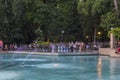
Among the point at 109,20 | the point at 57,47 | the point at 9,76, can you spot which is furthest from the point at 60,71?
the point at 109,20

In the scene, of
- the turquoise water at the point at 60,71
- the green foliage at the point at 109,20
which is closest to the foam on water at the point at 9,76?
the turquoise water at the point at 60,71

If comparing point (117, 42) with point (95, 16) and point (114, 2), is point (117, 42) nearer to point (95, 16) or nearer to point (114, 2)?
point (114, 2)

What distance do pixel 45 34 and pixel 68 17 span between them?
17.9 ft

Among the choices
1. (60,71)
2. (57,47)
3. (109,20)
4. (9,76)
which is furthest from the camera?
(109,20)

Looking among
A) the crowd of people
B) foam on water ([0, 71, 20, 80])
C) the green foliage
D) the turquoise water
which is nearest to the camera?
foam on water ([0, 71, 20, 80])

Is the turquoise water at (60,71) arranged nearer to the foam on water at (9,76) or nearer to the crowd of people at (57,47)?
the foam on water at (9,76)

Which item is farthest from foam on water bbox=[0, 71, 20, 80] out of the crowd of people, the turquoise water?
the crowd of people

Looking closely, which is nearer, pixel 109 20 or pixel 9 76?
pixel 9 76

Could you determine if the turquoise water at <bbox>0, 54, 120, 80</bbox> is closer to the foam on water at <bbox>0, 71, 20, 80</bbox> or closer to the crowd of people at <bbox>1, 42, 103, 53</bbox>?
the foam on water at <bbox>0, 71, 20, 80</bbox>

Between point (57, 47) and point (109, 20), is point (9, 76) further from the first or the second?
point (109, 20)

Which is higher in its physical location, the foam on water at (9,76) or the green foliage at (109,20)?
the green foliage at (109,20)

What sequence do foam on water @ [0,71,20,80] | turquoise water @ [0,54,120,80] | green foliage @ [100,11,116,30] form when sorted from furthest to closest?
green foliage @ [100,11,116,30]
turquoise water @ [0,54,120,80]
foam on water @ [0,71,20,80]

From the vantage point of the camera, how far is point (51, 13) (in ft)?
185

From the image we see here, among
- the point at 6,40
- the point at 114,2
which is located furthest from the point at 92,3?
the point at 6,40
